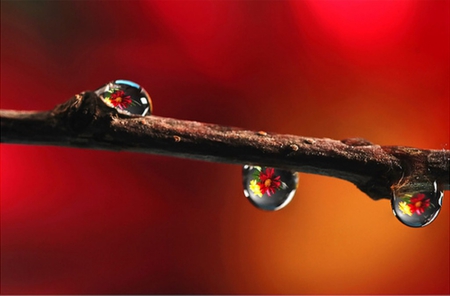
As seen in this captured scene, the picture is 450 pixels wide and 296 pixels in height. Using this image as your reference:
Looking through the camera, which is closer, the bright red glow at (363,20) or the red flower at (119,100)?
the red flower at (119,100)

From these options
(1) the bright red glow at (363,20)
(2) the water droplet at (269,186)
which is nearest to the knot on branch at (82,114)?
(2) the water droplet at (269,186)

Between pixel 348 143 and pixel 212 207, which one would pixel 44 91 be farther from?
pixel 348 143

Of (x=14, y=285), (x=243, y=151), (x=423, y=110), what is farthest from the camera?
(x=423, y=110)

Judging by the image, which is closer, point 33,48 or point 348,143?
point 348,143

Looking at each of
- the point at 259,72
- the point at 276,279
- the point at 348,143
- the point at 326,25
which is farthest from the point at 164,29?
the point at 348,143

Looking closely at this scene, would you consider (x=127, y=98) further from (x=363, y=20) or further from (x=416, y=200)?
(x=363, y=20)

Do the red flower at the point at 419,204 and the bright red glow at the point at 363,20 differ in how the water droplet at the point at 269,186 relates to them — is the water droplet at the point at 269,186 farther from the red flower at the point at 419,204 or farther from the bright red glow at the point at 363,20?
the bright red glow at the point at 363,20
